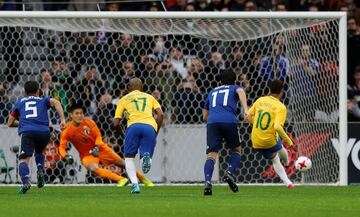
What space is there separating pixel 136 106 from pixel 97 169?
341cm

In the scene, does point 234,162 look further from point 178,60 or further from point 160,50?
point 160,50

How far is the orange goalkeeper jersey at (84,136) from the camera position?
19.7m

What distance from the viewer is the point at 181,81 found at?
2077cm

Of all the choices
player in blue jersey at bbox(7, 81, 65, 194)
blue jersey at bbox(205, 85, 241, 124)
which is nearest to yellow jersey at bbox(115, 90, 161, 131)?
player in blue jersey at bbox(7, 81, 65, 194)

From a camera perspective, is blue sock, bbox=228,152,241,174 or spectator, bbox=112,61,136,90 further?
spectator, bbox=112,61,136,90

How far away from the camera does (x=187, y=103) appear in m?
20.6

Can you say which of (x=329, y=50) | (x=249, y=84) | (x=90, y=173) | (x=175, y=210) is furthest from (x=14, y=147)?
(x=175, y=210)

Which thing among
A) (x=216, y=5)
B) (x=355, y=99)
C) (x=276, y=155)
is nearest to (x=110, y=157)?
(x=276, y=155)

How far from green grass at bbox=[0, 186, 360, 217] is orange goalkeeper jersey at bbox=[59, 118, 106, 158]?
7.12 feet

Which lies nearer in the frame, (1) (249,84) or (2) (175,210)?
(2) (175,210)

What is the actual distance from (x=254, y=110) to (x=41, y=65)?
15.8 feet

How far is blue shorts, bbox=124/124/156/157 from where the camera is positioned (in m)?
16.4

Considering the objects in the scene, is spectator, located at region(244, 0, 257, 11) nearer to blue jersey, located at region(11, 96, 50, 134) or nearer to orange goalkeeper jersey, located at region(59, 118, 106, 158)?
orange goalkeeper jersey, located at region(59, 118, 106, 158)

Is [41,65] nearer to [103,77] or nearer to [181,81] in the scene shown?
[103,77]
